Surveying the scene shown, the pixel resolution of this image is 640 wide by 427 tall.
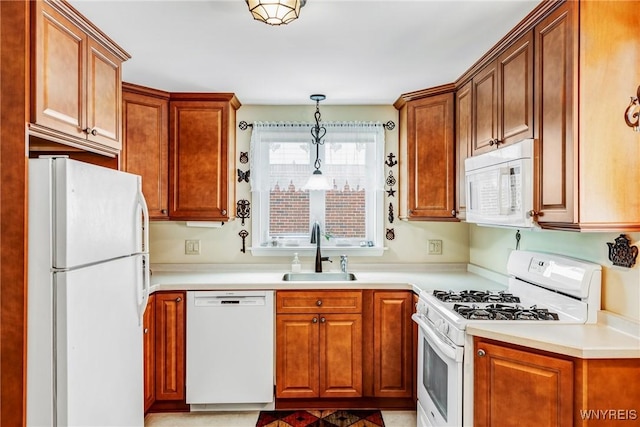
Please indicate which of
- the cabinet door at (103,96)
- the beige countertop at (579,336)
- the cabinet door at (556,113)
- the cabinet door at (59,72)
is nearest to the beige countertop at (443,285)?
the beige countertop at (579,336)

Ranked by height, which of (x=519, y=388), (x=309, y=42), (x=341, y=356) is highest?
(x=309, y=42)

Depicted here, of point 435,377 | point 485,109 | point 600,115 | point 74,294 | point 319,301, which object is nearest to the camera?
point 74,294

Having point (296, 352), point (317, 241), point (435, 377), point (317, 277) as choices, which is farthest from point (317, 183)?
point (435, 377)

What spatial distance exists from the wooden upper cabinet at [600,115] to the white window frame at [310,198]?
1795 millimetres

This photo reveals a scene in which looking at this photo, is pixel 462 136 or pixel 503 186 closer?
pixel 503 186

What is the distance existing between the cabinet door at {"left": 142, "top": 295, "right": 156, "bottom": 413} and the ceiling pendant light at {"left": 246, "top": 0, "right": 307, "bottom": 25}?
190 centimetres

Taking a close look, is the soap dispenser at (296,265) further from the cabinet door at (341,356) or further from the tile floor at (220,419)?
the tile floor at (220,419)

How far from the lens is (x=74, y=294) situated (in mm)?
1416

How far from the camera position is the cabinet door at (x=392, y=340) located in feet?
8.81

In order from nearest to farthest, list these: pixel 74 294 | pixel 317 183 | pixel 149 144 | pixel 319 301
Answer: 1. pixel 74 294
2. pixel 319 301
3. pixel 149 144
4. pixel 317 183

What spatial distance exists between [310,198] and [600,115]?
86.1 inches

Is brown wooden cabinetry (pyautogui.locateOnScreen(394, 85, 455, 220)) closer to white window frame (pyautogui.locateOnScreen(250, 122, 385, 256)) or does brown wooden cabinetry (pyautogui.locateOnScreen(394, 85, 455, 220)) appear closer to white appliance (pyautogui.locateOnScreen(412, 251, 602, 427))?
white window frame (pyautogui.locateOnScreen(250, 122, 385, 256))

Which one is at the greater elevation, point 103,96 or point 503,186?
point 103,96

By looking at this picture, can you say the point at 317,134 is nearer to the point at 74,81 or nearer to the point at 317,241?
the point at 317,241
